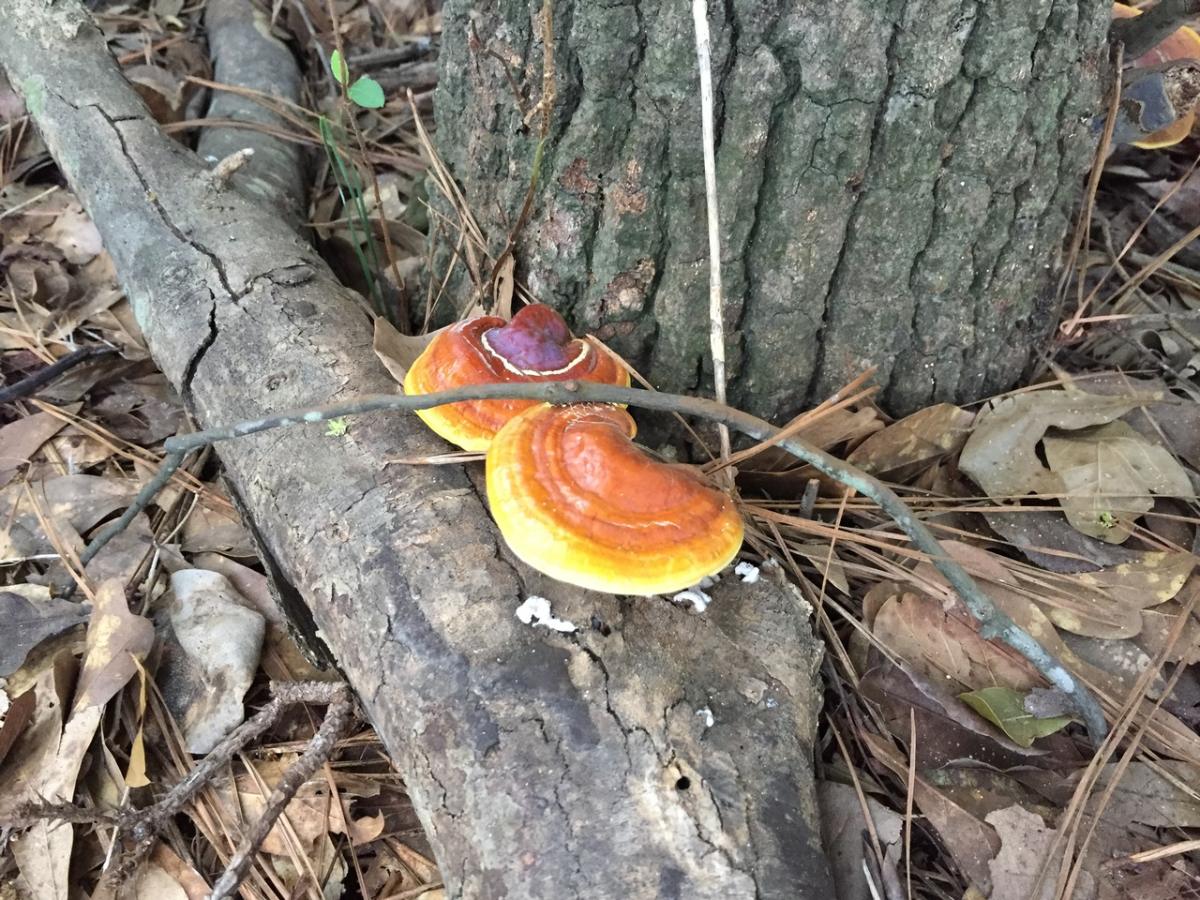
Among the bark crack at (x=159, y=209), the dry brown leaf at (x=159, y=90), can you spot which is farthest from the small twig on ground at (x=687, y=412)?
the dry brown leaf at (x=159, y=90)

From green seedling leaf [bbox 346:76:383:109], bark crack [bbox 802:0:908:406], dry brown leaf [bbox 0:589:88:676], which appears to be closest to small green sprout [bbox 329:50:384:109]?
green seedling leaf [bbox 346:76:383:109]

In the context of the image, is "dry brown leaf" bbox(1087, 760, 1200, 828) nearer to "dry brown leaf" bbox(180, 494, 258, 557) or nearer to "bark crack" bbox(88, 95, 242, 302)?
"dry brown leaf" bbox(180, 494, 258, 557)

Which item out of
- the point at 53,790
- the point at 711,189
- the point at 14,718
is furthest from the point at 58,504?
the point at 711,189

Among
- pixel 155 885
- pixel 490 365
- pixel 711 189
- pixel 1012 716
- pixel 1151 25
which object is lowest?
pixel 155 885

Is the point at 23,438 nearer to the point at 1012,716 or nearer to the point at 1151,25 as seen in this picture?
the point at 1012,716

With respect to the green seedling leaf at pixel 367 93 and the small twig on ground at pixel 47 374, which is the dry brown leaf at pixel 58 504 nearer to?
the small twig on ground at pixel 47 374

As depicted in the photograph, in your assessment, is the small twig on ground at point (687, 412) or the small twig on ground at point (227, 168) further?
the small twig on ground at point (227, 168)

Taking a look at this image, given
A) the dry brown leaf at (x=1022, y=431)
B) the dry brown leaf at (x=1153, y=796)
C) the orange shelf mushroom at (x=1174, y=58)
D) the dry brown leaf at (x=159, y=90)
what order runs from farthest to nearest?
the dry brown leaf at (x=159, y=90) < the orange shelf mushroom at (x=1174, y=58) < the dry brown leaf at (x=1022, y=431) < the dry brown leaf at (x=1153, y=796)
